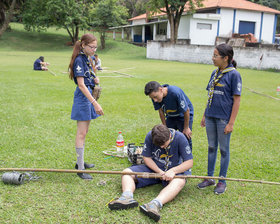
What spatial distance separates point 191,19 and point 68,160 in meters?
32.4

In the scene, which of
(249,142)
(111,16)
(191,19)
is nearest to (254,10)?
(191,19)

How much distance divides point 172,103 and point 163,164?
2.78 feet

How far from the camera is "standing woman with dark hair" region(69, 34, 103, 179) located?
150 inches

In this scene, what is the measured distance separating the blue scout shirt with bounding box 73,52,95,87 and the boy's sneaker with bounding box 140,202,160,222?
1820 millimetres

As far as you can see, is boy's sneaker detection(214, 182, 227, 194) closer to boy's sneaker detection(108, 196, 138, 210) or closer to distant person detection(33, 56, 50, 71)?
boy's sneaker detection(108, 196, 138, 210)

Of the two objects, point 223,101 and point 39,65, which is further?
point 39,65

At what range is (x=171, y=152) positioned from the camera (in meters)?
3.76

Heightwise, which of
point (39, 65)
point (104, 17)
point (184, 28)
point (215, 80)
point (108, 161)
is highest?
point (104, 17)

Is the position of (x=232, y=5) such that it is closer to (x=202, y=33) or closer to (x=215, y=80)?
(x=202, y=33)

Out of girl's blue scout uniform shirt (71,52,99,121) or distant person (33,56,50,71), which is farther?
distant person (33,56,50,71)

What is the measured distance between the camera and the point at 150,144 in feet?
12.4

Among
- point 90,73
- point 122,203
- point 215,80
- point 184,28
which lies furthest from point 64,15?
point 122,203

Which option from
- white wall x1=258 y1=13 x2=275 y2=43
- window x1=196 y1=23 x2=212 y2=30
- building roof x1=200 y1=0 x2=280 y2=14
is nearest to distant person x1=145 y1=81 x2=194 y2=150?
window x1=196 y1=23 x2=212 y2=30

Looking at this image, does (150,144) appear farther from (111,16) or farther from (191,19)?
(111,16)
